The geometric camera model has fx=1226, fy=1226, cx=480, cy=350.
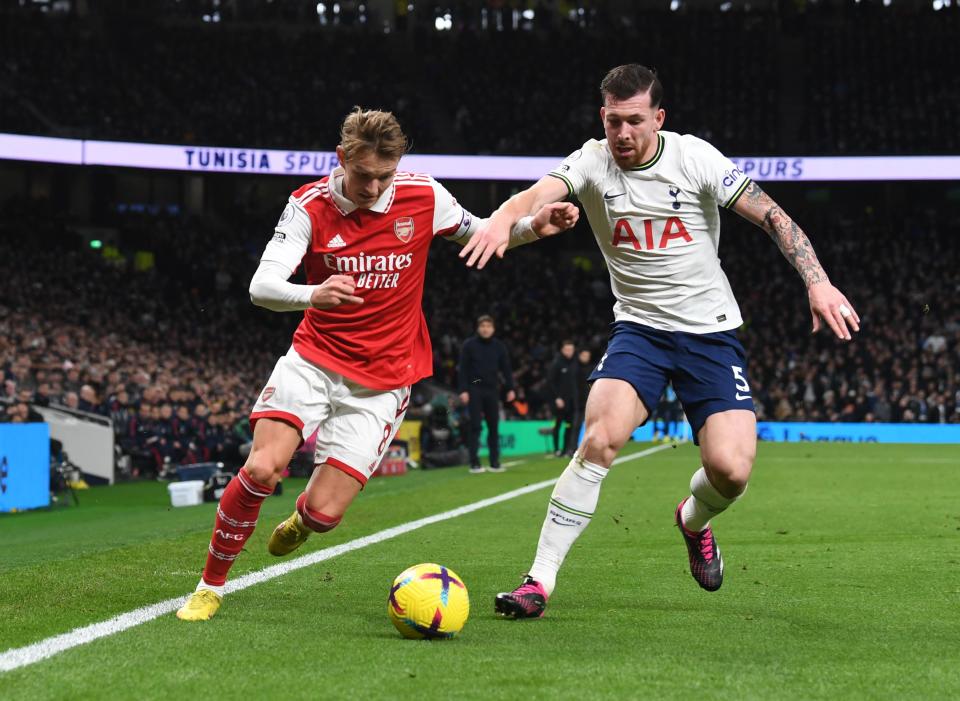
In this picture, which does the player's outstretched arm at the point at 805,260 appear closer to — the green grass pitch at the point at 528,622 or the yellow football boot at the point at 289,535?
the green grass pitch at the point at 528,622

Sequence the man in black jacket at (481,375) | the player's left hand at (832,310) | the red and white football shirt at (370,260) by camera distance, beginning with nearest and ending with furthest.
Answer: the player's left hand at (832,310), the red and white football shirt at (370,260), the man in black jacket at (481,375)

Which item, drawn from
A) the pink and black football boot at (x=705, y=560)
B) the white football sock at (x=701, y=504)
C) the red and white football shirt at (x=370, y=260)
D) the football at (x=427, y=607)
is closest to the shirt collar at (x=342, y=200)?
the red and white football shirt at (x=370, y=260)

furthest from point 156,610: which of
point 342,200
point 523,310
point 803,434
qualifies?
point 523,310

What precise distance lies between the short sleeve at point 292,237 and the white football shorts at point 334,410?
522mm

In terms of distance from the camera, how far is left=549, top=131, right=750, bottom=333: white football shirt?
5621mm

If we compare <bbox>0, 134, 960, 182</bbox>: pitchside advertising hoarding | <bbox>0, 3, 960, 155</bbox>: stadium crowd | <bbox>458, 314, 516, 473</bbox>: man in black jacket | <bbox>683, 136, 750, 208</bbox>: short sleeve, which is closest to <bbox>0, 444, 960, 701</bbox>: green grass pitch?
<bbox>683, 136, 750, 208</bbox>: short sleeve

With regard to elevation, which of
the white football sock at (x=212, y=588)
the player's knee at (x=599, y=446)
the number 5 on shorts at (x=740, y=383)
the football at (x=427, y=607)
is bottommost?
the white football sock at (x=212, y=588)

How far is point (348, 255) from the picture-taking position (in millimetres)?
5555

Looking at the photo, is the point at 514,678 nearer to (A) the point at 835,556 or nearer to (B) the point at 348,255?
(B) the point at 348,255

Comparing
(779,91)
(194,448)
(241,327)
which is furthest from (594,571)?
(779,91)

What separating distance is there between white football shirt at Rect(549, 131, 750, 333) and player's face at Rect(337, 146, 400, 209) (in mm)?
784

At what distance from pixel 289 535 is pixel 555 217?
2092 mm

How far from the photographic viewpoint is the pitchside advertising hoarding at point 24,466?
11953 millimetres

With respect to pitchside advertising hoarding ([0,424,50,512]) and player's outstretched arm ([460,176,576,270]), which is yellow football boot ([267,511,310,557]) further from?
pitchside advertising hoarding ([0,424,50,512])
